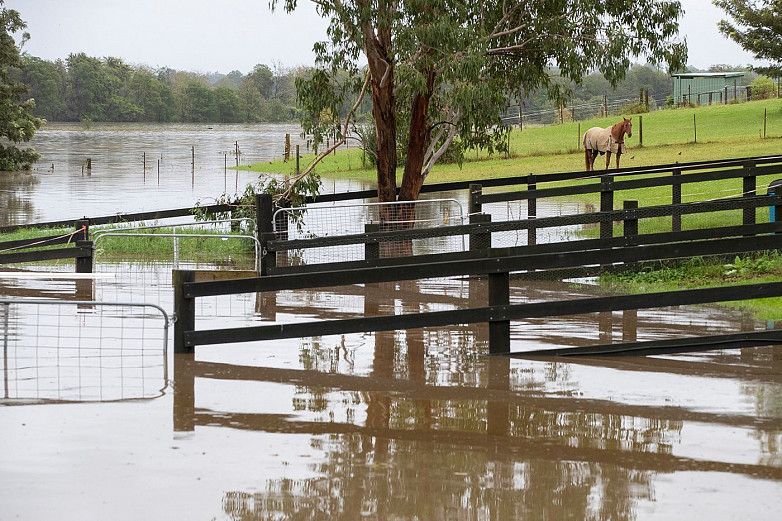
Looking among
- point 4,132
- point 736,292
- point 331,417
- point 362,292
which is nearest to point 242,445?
point 331,417

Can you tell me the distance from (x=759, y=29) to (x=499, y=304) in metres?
51.7

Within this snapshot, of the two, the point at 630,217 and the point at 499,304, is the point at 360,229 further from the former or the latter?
the point at 499,304

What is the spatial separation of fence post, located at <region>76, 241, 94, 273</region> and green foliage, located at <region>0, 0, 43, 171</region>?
167 feet

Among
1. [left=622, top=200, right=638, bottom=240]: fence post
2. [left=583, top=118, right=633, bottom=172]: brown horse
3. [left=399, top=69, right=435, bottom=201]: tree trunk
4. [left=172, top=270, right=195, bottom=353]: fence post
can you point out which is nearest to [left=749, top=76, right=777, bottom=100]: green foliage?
[left=583, top=118, right=633, bottom=172]: brown horse

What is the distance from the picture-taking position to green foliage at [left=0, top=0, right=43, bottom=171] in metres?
66.5

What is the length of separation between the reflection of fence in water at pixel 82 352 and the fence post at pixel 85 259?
2.78 meters

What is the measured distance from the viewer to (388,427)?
8516 millimetres

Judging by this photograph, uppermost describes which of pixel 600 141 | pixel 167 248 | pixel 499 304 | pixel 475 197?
pixel 600 141

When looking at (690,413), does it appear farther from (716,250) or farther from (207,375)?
(207,375)

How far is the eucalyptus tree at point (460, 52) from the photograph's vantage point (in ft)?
77.4

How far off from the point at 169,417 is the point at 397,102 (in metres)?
19.6

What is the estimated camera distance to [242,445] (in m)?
8.05

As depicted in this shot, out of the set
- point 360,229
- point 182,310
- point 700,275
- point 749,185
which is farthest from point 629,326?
point 360,229

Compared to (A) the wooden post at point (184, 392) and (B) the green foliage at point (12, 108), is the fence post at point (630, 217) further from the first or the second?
(B) the green foliage at point (12, 108)
